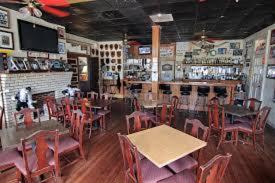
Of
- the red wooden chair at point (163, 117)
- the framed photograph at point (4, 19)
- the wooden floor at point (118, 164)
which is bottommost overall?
the wooden floor at point (118, 164)

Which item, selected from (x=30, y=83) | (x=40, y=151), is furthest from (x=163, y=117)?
(x=30, y=83)

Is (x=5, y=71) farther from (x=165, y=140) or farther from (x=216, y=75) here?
(x=216, y=75)

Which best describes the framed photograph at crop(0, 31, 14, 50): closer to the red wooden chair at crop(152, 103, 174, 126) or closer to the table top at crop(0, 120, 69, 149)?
the table top at crop(0, 120, 69, 149)

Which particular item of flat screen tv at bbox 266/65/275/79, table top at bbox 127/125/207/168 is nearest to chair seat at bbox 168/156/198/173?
table top at bbox 127/125/207/168

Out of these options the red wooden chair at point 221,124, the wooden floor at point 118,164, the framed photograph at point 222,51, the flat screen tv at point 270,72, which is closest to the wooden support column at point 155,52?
the red wooden chair at point 221,124

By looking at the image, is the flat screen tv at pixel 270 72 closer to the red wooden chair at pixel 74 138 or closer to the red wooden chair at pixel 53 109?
the red wooden chair at pixel 74 138

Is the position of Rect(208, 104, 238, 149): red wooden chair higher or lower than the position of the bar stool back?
→ lower

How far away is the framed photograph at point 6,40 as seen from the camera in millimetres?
3914

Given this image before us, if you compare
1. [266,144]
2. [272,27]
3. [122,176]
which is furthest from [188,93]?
[122,176]

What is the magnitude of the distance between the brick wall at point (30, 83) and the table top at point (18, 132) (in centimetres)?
207

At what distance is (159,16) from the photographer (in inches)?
179

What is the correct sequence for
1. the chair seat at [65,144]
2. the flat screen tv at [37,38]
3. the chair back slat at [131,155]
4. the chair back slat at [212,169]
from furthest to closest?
1. the flat screen tv at [37,38]
2. the chair seat at [65,144]
3. the chair back slat at [131,155]
4. the chair back slat at [212,169]

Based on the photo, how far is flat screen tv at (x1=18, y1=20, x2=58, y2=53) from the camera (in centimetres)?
439

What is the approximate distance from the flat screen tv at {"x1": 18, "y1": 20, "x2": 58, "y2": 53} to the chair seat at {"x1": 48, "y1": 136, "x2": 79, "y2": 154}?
10.2 feet
